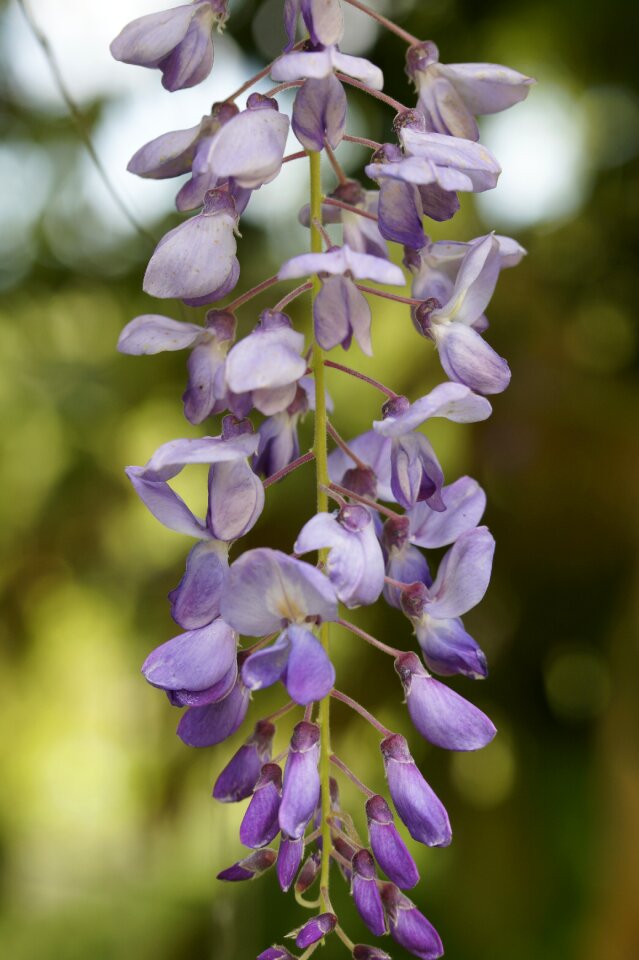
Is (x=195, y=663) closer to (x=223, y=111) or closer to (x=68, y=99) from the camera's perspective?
(x=223, y=111)

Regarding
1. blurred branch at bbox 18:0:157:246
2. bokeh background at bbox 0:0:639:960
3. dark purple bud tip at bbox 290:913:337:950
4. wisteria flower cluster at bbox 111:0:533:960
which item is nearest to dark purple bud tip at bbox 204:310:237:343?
wisteria flower cluster at bbox 111:0:533:960

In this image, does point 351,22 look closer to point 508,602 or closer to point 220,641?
point 508,602

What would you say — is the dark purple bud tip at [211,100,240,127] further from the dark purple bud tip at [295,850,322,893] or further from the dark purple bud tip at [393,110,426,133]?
the dark purple bud tip at [295,850,322,893]

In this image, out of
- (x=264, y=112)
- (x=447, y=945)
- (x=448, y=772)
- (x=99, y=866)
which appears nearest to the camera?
(x=264, y=112)

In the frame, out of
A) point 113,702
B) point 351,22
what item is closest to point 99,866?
point 113,702

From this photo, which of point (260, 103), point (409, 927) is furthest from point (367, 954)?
point (260, 103)

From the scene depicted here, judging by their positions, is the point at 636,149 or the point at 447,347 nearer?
the point at 447,347
